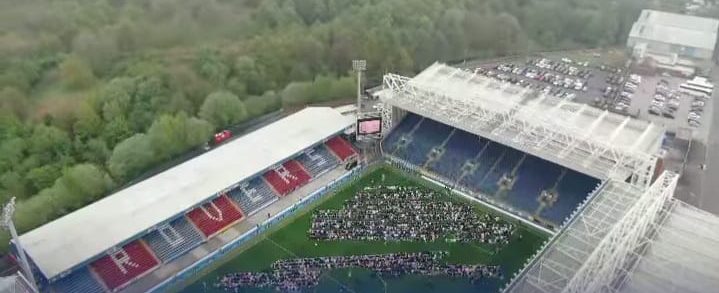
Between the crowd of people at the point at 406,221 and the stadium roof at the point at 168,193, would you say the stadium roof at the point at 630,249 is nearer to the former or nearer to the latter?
the crowd of people at the point at 406,221

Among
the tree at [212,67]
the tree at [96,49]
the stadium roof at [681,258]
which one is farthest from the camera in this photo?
the tree at [212,67]

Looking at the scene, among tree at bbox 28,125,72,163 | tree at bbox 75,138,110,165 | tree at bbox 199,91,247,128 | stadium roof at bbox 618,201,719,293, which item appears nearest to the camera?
stadium roof at bbox 618,201,719,293

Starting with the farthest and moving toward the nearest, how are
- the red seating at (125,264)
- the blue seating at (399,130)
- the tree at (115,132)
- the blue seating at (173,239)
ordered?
the blue seating at (399,130) → the tree at (115,132) → the blue seating at (173,239) → the red seating at (125,264)

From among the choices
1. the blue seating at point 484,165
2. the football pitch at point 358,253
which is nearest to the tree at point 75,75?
the football pitch at point 358,253

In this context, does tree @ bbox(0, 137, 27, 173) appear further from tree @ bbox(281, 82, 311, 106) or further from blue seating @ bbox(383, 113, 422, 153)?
blue seating @ bbox(383, 113, 422, 153)

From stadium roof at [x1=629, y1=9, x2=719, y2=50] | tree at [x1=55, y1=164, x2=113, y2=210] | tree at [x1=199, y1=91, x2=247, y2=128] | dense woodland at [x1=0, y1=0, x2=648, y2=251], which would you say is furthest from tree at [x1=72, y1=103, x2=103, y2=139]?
stadium roof at [x1=629, y1=9, x2=719, y2=50]

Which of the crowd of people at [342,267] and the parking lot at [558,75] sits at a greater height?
the crowd of people at [342,267]

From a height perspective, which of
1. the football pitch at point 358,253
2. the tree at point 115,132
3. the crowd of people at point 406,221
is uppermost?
the tree at point 115,132
